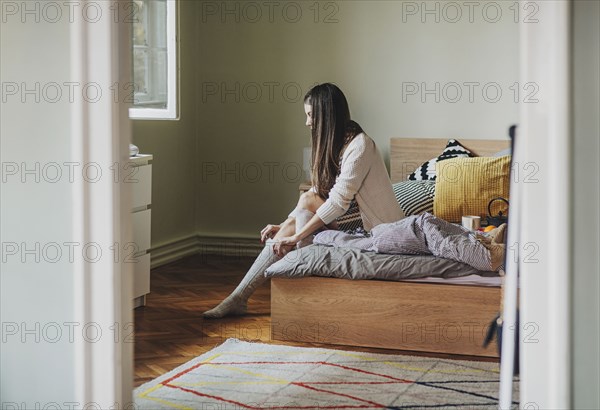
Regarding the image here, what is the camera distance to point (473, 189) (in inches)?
200

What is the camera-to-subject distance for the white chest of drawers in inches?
176

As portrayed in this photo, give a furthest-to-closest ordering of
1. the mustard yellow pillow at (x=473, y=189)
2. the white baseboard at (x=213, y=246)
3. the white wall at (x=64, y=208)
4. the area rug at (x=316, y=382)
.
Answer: the white baseboard at (x=213, y=246)
the mustard yellow pillow at (x=473, y=189)
the area rug at (x=316, y=382)
the white wall at (x=64, y=208)

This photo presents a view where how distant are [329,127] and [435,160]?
150 centimetres

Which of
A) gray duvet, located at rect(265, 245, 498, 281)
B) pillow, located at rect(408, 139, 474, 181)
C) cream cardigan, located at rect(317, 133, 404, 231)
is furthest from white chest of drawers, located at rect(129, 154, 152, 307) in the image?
pillow, located at rect(408, 139, 474, 181)

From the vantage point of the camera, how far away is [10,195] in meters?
2.59

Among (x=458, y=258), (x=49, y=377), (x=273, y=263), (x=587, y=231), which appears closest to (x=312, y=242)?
(x=273, y=263)

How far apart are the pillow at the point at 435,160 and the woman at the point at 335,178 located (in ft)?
4.26

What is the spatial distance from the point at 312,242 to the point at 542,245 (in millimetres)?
2080

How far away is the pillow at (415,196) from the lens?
16.7 ft

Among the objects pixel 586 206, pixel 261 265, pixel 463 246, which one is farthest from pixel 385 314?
pixel 586 206

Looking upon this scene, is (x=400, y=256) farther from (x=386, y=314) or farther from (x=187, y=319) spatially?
(x=187, y=319)

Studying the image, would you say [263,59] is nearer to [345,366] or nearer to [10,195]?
[345,366]

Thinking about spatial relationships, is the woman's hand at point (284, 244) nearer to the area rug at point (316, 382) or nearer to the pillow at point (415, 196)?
the area rug at point (316, 382)

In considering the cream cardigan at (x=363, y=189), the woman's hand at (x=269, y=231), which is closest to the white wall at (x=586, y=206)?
the cream cardigan at (x=363, y=189)
